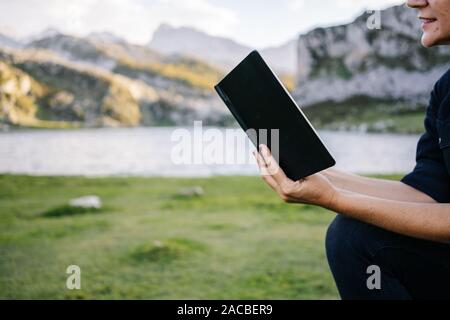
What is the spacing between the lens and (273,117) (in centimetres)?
268

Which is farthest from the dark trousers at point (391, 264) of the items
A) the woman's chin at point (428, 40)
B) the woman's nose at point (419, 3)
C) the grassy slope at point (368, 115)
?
the grassy slope at point (368, 115)

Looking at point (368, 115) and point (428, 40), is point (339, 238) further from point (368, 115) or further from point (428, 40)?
point (368, 115)

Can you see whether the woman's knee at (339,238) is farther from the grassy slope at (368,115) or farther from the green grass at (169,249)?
the grassy slope at (368,115)

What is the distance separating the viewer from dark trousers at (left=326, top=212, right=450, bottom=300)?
2480 millimetres

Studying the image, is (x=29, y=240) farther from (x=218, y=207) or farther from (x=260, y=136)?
(x=260, y=136)

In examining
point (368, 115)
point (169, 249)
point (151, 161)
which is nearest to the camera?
point (169, 249)

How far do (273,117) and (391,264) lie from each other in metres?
1.07

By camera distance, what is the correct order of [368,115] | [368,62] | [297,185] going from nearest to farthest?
1. [297,185]
2. [368,115]
3. [368,62]

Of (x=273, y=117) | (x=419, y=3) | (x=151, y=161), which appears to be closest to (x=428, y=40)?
(x=419, y=3)

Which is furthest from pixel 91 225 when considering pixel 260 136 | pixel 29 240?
pixel 260 136

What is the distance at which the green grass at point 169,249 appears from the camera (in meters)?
5.75

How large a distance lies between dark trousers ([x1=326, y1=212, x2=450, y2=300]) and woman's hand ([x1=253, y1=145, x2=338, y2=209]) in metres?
0.31

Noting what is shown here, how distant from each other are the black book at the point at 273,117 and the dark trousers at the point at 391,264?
513 mm
